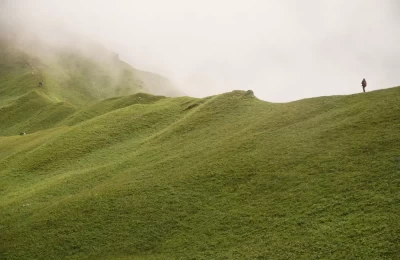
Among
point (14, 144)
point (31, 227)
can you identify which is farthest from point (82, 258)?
point (14, 144)

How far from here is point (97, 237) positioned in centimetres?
4000

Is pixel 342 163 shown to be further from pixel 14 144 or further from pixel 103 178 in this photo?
pixel 14 144

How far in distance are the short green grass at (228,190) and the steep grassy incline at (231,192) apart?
Answer: 0.14m

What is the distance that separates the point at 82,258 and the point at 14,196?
24.8 meters

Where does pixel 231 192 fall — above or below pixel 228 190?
below

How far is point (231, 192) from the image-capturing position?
42.8 m

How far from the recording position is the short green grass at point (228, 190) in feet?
109

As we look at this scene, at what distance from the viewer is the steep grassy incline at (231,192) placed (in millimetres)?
33188

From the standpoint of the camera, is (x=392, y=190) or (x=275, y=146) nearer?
(x=392, y=190)

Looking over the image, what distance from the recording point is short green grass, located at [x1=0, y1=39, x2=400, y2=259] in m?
33.2

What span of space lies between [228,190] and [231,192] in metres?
0.61

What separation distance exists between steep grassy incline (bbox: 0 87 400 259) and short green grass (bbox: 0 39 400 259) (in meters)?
0.14

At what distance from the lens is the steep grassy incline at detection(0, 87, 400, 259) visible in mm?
33188

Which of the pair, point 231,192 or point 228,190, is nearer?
point 231,192
